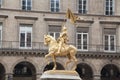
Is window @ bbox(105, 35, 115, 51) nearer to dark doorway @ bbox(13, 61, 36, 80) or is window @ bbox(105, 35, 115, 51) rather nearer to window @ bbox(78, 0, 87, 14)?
window @ bbox(78, 0, 87, 14)

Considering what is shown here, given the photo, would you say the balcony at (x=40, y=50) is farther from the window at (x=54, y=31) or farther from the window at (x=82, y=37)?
the window at (x=54, y=31)

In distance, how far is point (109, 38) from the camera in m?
69.3

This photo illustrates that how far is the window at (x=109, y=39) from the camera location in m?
69.2

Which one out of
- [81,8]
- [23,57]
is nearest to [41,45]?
[23,57]

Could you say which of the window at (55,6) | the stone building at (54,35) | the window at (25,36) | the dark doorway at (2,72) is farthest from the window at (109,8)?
the dark doorway at (2,72)

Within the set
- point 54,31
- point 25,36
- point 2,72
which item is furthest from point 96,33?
point 2,72

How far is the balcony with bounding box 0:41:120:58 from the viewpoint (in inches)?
2559

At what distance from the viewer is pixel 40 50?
216ft

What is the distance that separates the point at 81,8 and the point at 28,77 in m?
10.7

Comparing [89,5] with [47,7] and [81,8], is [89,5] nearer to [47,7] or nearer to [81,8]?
[81,8]

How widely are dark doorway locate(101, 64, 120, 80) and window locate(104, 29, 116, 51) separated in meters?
2.58

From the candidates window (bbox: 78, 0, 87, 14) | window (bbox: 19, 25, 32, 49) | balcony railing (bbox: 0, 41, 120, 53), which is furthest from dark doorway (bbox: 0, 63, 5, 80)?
window (bbox: 78, 0, 87, 14)

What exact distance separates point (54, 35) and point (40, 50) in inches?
118

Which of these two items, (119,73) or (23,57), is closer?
(23,57)
